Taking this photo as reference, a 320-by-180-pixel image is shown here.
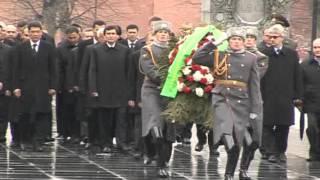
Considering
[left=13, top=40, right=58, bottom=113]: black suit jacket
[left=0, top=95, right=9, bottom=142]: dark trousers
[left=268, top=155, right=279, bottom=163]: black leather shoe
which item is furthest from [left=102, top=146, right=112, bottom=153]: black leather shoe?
[left=268, top=155, right=279, bottom=163]: black leather shoe

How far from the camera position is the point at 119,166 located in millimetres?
14602

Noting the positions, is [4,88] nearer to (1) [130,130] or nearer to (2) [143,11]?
(1) [130,130]

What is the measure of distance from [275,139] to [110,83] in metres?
2.82

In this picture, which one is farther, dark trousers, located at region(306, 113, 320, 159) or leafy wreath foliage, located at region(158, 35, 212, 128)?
dark trousers, located at region(306, 113, 320, 159)

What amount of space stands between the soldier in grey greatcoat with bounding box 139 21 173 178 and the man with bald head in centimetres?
337

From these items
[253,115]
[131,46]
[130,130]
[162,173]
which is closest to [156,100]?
[162,173]

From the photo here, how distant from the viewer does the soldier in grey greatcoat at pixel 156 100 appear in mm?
13438

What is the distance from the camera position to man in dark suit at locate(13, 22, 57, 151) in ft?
54.4

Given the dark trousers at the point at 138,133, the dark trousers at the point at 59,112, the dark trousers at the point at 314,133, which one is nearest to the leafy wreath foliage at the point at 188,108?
the dark trousers at the point at 138,133

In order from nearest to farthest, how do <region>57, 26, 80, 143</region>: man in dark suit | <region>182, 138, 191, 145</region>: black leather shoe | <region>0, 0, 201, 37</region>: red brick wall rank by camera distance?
<region>57, 26, 80, 143</region>: man in dark suit → <region>182, 138, 191, 145</region>: black leather shoe → <region>0, 0, 201, 37</region>: red brick wall

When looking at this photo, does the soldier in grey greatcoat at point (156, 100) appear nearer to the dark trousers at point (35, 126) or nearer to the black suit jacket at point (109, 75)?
the black suit jacket at point (109, 75)

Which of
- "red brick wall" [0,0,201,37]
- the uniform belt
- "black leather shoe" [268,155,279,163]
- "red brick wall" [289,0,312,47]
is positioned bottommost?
"black leather shoe" [268,155,279,163]

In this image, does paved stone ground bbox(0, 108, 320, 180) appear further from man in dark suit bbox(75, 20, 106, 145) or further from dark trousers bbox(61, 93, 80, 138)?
dark trousers bbox(61, 93, 80, 138)

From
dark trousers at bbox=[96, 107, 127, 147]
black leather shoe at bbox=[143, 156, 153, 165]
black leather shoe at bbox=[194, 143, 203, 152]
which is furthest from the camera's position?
black leather shoe at bbox=[194, 143, 203, 152]
